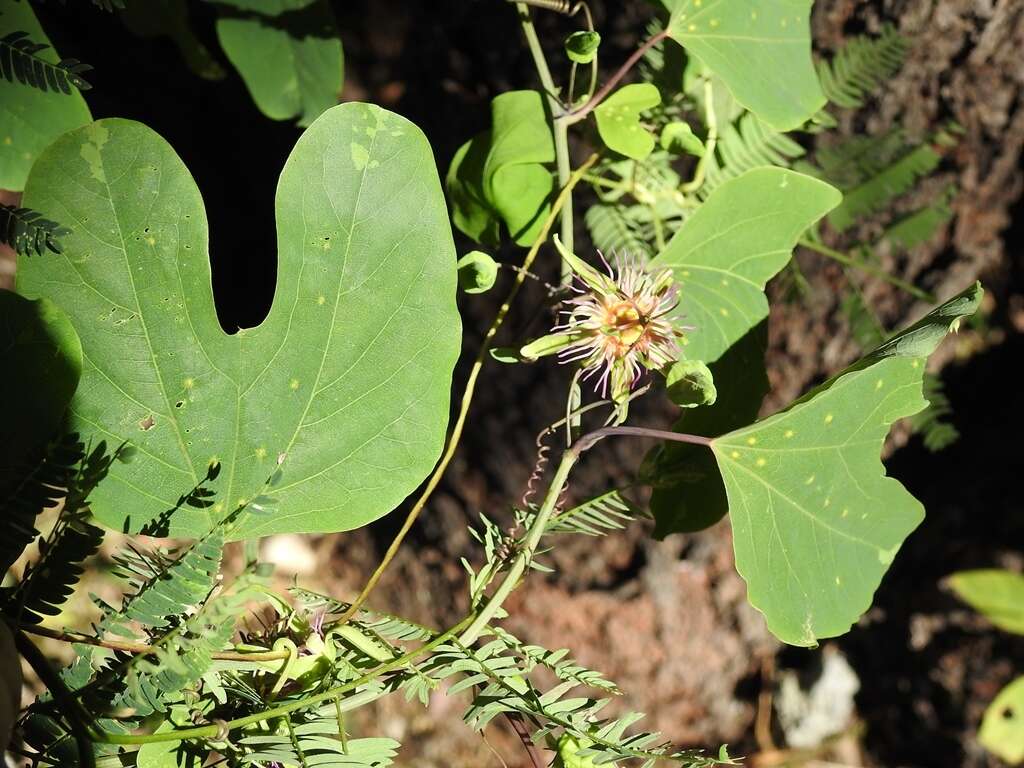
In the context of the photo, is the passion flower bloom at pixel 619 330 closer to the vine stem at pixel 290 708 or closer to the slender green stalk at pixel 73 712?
the vine stem at pixel 290 708

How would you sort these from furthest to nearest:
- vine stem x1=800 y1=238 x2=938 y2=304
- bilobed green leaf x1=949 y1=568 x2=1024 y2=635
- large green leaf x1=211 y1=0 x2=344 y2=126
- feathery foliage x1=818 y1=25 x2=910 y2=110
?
bilobed green leaf x1=949 y1=568 x2=1024 y2=635 → vine stem x1=800 y1=238 x2=938 y2=304 → feathery foliage x1=818 y1=25 x2=910 y2=110 → large green leaf x1=211 y1=0 x2=344 y2=126

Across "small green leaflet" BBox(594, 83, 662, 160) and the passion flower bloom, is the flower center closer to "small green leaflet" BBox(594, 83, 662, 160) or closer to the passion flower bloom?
the passion flower bloom

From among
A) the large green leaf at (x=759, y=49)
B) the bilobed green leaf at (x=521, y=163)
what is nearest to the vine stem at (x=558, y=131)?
the bilobed green leaf at (x=521, y=163)

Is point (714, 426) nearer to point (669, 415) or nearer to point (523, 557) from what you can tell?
point (523, 557)

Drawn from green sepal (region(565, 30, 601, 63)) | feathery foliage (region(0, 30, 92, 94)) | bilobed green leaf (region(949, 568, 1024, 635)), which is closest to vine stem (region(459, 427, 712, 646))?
green sepal (region(565, 30, 601, 63))

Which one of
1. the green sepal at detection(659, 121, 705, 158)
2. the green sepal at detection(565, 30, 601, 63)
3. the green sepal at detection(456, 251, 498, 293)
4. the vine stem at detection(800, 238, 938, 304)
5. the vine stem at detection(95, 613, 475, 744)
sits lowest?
the vine stem at detection(800, 238, 938, 304)

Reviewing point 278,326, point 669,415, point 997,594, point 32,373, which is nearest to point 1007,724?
point 997,594

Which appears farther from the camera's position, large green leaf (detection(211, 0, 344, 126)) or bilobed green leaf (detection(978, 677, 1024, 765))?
bilobed green leaf (detection(978, 677, 1024, 765))
